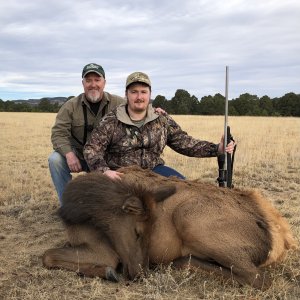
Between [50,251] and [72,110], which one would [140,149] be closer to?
[72,110]


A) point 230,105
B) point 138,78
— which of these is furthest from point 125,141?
point 230,105

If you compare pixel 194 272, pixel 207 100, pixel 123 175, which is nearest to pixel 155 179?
pixel 123 175

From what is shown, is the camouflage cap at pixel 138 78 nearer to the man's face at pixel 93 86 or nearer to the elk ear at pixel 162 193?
the man's face at pixel 93 86

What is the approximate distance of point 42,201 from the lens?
746 cm

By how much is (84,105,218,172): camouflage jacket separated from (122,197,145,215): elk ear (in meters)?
1.41

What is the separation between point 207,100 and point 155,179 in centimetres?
6461

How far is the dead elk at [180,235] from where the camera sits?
4.17 metres

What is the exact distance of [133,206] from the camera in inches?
169

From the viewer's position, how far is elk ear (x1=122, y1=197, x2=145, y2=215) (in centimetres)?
429

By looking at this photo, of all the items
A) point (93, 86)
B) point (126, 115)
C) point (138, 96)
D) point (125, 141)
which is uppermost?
point (93, 86)

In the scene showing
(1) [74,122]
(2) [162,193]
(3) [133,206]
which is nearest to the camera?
(3) [133,206]

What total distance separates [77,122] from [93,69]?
0.84 m

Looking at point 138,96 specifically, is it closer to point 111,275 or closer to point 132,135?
point 132,135

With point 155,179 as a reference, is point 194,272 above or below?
below
